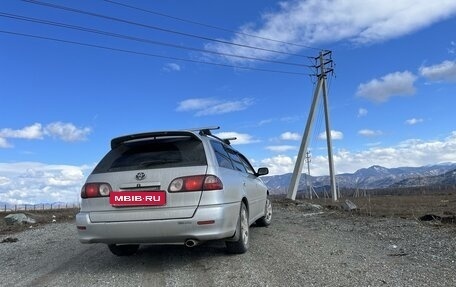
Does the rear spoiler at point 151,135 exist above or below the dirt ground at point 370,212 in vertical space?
above

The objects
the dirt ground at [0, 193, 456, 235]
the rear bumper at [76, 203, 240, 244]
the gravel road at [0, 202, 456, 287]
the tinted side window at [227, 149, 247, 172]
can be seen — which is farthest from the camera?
the dirt ground at [0, 193, 456, 235]

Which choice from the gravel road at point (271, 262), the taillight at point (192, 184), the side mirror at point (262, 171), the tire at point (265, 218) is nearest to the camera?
the gravel road at point (271, 262)

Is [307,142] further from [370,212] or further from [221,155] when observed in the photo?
[221,155]

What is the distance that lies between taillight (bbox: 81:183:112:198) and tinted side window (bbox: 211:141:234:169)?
152cm

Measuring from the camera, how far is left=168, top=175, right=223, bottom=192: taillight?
5641mm

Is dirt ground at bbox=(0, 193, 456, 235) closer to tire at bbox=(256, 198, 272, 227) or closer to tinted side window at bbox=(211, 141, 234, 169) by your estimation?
tire at bbox=(256, 198, 272, 227)

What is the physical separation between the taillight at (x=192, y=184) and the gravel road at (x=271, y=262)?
103 cm

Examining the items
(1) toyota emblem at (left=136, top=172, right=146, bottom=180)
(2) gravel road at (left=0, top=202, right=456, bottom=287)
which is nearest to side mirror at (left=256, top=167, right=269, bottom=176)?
(2) gravel road at (left=0, top=202, right=456, bottom=287)

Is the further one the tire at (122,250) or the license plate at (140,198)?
the tire at (122,250)

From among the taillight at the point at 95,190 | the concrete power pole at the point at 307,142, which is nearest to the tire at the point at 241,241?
the taillight at the point at 95,190

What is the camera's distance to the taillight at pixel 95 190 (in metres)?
5.81

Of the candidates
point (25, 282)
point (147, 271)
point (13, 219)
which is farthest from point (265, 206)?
point (13, 219)

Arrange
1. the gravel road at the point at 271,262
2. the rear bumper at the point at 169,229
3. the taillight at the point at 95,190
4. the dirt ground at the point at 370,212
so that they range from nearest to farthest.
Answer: the gravel road at the point at 271,262, the rear bumper at the point at 169,229, the taillight at the point at 95,190, the dirt ground at the point at 370,212

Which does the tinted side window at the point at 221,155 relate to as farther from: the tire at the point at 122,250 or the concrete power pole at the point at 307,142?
the concrete power pole at the point at 307,142
